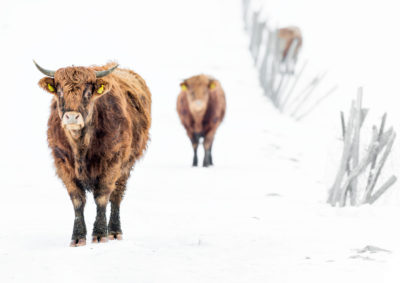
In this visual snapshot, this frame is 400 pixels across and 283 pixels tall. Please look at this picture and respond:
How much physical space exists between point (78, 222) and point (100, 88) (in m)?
1.12

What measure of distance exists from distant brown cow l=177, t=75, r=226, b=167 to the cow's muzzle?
21.7 ft

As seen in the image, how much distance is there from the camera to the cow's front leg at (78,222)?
5.49m

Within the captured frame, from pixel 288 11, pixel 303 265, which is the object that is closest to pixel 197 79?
pixel 303 265

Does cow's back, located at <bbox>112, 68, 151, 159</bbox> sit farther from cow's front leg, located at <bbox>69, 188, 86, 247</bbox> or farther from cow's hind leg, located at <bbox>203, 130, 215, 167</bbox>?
cow's hind leg, located at <bbox>203, 130, 215, 167</bbox>

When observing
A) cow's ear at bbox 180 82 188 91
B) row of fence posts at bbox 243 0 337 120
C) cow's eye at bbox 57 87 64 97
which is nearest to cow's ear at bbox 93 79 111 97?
cow's eye at bbox 57 87 64 97

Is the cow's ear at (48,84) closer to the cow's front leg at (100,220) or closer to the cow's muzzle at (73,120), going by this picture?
the cow's muzzle at (73,120)

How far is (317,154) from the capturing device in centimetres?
1377

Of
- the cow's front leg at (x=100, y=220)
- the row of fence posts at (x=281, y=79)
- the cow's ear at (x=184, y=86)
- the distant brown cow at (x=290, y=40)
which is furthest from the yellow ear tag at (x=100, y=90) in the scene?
the distant brown cow at (x=290, y=40)

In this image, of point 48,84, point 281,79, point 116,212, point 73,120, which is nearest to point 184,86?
point 116,212

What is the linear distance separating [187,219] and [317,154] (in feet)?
23.3

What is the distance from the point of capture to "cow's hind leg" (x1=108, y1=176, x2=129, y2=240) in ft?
19.4

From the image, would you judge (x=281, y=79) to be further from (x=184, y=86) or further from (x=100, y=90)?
(x=100, y=90)

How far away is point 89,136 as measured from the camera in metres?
5.41

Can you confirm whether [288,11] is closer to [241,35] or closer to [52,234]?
[241,35]
